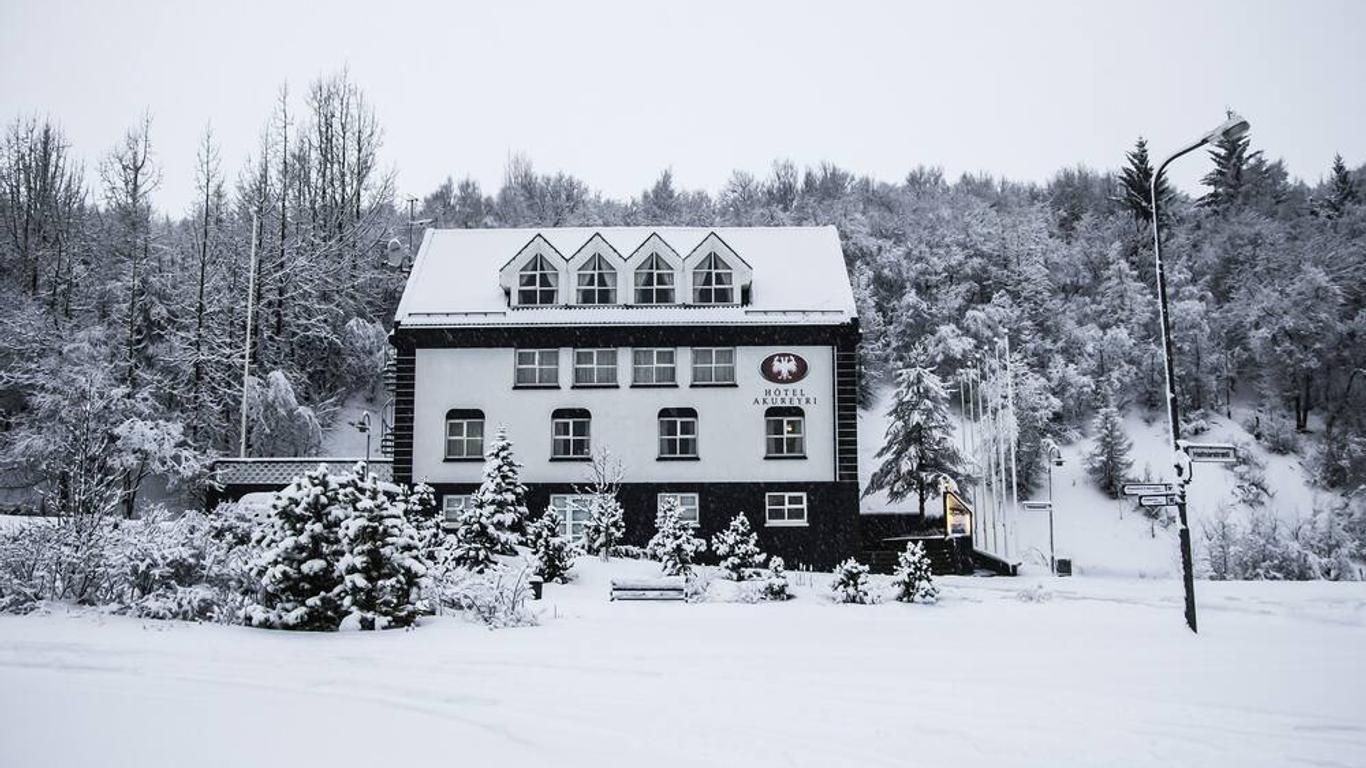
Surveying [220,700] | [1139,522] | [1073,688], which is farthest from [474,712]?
[1139,522]

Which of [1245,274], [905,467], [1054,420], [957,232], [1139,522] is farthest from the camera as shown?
[957,232]

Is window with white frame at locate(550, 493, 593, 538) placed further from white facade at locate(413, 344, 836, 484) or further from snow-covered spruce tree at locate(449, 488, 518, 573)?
snow-covered spruce tree at locate(449, 488, 518, 573)

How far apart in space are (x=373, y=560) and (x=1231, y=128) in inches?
567

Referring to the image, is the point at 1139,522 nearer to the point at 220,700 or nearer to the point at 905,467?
the point at 905,467

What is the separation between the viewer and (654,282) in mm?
35156

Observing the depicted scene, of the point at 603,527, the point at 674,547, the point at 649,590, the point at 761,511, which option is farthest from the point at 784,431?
the point at 649,590

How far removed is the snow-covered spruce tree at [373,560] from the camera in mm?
14695

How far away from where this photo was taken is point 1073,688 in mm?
11461

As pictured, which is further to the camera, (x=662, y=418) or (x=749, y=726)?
(x=662, y=418)

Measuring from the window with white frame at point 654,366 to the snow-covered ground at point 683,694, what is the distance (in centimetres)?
1736

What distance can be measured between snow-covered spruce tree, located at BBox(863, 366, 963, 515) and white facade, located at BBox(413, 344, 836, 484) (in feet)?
30.5

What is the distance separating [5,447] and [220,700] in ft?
111

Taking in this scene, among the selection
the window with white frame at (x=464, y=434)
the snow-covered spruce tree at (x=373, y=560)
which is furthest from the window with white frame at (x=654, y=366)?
the snow-covered spruce tree at (x=373, y=560)

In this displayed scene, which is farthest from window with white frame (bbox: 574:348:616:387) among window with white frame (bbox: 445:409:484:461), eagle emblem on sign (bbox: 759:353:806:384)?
eagle emblem on sign (bbox: 759:353:806:384)
